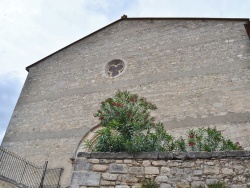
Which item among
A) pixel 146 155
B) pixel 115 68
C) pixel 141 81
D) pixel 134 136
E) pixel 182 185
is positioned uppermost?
pixel 115 68

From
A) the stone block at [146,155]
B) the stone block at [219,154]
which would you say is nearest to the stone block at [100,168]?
the stone block at [146,155]

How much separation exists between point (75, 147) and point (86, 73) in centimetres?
363

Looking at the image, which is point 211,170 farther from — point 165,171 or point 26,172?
point 26,172

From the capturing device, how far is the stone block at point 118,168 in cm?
398

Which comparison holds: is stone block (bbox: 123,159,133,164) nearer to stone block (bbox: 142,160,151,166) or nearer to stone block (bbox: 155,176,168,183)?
stone block (bbox: 142,160,151,166)

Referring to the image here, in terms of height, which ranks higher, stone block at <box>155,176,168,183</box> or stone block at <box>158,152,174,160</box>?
stone block at <box>158,152,174,160</box>

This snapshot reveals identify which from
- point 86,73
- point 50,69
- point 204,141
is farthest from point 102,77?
point 204,141

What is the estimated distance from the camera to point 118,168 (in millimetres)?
4016

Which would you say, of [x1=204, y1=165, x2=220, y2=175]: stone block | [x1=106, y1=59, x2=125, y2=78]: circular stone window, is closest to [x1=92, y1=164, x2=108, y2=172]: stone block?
[x1=204, y1=165, x2=220, y2=175]: stone block

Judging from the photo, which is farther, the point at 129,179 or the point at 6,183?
the point at 6,183

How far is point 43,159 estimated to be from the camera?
32.0 feet

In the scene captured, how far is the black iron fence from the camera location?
360 inches

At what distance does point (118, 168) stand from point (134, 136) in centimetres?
73

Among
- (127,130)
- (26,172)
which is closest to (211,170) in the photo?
(127,130)
